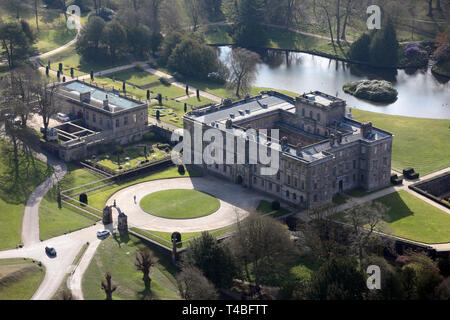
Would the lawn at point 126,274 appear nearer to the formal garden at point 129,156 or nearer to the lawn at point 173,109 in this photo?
the formal garden at point 129,156

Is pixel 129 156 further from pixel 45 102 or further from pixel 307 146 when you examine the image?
pixel 307 146

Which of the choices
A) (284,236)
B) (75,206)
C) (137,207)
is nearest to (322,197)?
(284,236)

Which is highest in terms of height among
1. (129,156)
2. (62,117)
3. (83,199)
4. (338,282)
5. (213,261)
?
(62,117)

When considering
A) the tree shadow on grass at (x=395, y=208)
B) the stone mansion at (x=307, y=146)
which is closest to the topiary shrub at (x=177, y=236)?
the stone mansion at (x=307, y=146)

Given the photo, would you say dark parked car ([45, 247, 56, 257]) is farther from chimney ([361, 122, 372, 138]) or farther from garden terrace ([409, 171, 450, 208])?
garden terrace ([409, 171, 450, 208])

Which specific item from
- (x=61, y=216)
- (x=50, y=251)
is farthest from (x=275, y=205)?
(x=50, y=251)

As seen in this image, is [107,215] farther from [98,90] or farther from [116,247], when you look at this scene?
[98,90]

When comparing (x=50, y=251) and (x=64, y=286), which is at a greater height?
(x=50, y=251)
